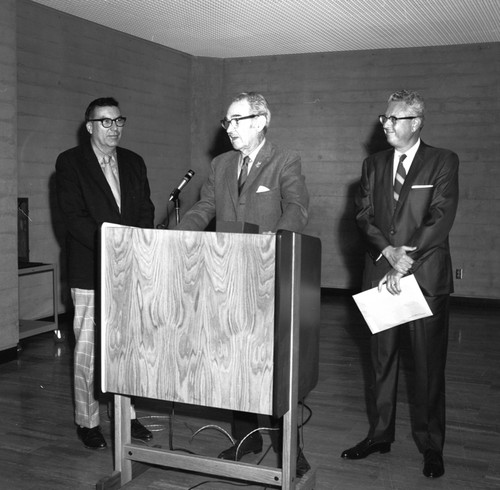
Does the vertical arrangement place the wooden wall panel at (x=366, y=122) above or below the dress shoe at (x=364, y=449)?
above

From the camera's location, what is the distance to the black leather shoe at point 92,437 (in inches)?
144

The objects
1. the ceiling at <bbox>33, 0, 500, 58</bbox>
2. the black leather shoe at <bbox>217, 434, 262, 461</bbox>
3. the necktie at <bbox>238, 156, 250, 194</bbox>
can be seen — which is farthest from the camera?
the ceiling at <bbox>33, 0, 500, 58</bbox>

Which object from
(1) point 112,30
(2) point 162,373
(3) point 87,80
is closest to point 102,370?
(2) point 162,373

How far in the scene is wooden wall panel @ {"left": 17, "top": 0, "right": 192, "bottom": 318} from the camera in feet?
22.1

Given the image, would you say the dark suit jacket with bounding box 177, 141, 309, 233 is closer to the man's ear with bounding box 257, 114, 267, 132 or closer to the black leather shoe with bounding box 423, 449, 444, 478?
the man's ear with bounding box 257, 114, 267, 132

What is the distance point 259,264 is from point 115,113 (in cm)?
170

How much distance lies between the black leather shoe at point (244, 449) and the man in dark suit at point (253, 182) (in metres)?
0.01

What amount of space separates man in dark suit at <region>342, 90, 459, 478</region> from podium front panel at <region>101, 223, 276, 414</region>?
1153 mm

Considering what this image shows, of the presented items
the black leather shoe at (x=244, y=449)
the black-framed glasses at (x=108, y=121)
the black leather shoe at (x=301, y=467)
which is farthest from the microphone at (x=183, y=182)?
the black leather shoe at (x=301, y=467)

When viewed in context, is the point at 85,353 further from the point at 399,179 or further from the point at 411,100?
the point at 411,100

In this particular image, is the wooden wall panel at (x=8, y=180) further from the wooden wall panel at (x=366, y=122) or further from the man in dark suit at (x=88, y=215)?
the wooden wall panel at (x=366, y=122)

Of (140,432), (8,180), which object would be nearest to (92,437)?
(140,432)

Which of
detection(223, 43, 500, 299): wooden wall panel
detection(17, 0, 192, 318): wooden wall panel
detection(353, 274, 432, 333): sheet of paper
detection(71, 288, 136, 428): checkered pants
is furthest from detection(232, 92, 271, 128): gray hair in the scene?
detection(223, 43, 500, 299): wooden wall panel

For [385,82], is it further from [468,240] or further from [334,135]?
[468,240]
